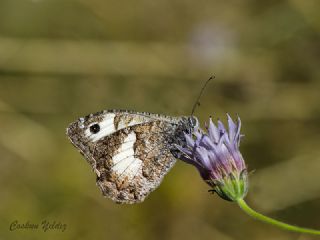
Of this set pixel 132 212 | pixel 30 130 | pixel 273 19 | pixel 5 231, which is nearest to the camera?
pixel 5 231

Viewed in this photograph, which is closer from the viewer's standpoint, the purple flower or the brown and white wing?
the purple flower

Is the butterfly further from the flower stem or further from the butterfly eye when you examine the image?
the flower stem

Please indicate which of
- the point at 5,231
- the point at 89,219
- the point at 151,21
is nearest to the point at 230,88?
the point at 151,21

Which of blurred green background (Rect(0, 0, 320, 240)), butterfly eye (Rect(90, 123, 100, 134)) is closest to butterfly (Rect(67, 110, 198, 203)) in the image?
butterfly eye (Rect(90, 123, 100, 134))

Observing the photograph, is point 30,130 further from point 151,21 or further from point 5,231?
point 151,21

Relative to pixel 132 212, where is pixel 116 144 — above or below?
above

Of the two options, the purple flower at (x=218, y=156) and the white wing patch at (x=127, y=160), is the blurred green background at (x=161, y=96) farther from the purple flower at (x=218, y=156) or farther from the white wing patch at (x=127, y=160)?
the purple flower at (x=218, y=156)

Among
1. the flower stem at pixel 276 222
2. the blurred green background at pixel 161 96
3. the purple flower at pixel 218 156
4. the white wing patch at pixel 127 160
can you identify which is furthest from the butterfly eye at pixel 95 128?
the blurred green background at pixel 161 96
